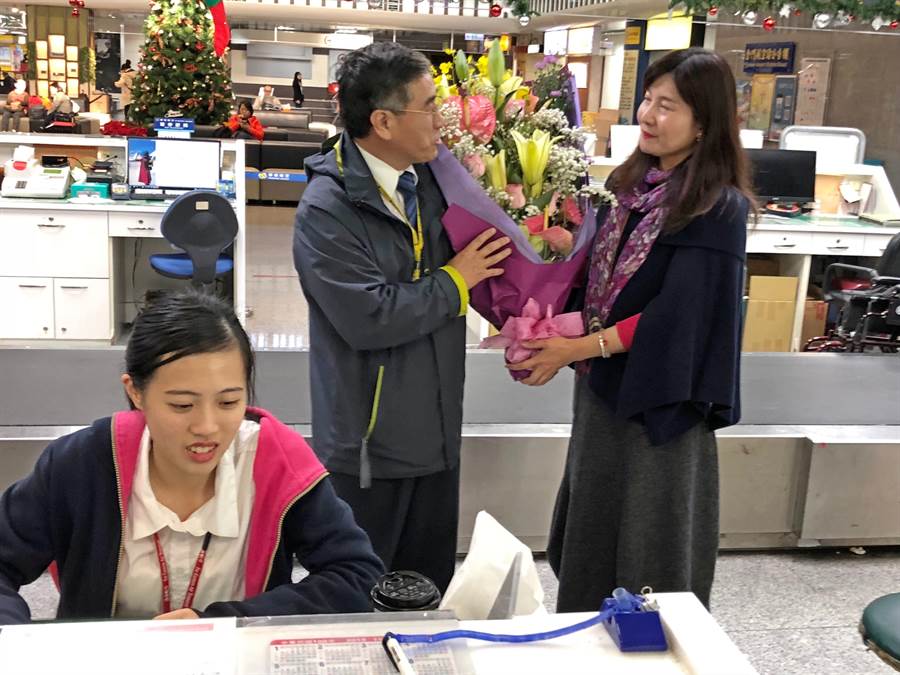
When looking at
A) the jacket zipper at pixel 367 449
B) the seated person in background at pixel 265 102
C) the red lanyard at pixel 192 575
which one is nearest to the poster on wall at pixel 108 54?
the seated person in background at pixel 265 102

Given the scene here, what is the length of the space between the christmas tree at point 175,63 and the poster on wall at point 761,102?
230 inches

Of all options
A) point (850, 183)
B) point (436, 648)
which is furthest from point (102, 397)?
point (850, 183)

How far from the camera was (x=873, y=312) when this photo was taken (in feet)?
16.5

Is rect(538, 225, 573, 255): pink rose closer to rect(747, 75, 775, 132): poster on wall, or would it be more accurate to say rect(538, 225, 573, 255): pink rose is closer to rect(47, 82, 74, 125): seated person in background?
rect(47, 82, 74, 125): seated person in background

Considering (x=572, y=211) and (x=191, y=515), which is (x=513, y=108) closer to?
(x=572, y=211)

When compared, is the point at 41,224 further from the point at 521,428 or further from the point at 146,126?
the point at 521,428

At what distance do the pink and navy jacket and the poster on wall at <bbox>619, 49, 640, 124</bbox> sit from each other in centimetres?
973

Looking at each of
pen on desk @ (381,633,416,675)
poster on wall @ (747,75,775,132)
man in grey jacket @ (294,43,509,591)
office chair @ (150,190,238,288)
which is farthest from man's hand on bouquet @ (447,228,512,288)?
poster on wall @ (747,75,775,132)

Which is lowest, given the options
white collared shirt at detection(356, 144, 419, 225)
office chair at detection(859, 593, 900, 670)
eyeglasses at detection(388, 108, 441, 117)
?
office chair at detection(859, 593, 900, 670)

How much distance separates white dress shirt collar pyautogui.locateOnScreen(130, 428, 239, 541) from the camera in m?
1.46

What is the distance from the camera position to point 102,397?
10.9 feet

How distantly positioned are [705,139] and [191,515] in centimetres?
128

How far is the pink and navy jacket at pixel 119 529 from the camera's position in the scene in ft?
4.74

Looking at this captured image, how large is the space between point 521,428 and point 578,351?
1.20 metres
